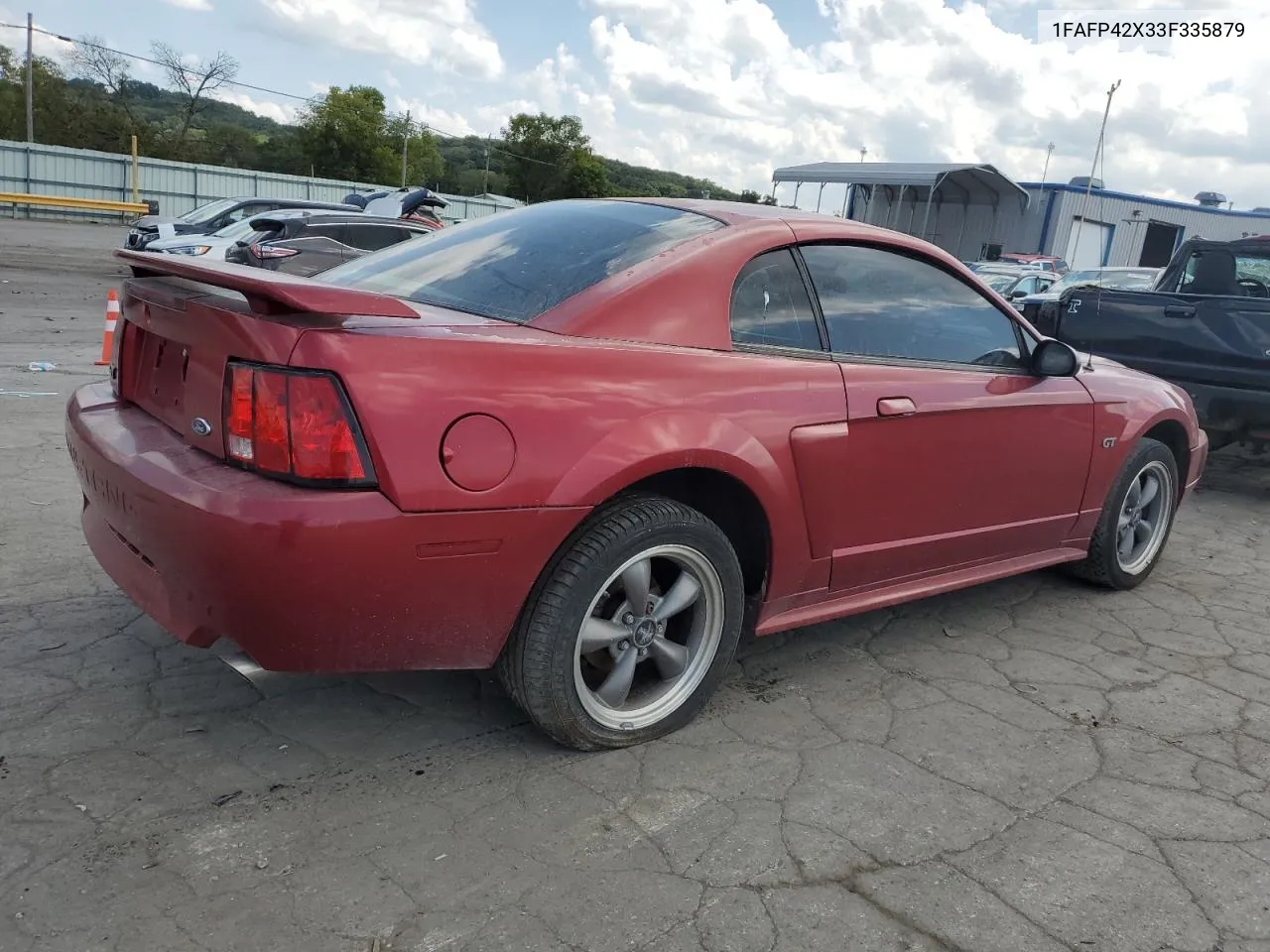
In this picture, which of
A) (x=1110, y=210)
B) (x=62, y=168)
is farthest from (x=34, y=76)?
(x=1110, y=210)

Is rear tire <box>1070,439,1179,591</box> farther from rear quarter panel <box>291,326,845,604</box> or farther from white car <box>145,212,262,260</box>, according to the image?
white car <box>145,212,262,260</box>

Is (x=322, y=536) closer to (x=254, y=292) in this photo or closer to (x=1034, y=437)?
(x=254, y=292)

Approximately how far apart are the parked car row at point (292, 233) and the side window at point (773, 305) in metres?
7.19

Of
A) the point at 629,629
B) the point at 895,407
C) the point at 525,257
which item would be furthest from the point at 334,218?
the point at 629,629

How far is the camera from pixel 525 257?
3.09m

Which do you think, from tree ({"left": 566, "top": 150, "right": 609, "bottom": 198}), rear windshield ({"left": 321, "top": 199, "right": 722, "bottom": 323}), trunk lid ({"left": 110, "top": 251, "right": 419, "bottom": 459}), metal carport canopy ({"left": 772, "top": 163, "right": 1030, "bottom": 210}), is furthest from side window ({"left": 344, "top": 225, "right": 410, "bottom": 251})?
tree ({"left": 566, "top": 150, "right": 609, "bottom": 198})

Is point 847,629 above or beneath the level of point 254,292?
beneath

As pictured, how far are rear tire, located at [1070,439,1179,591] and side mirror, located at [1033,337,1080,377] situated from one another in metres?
0.78

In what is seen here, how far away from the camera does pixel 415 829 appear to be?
7.93ft

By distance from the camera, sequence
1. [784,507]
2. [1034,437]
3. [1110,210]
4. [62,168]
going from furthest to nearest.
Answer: [1110,210] → [62,168] → [1034,437] → [784,507]

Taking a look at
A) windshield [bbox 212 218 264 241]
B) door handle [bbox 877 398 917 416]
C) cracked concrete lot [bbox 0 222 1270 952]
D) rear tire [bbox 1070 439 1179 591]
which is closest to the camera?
cracked concrete lot [bbox 0 222 1270 952]

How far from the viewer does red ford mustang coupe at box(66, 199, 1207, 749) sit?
7.47 feet

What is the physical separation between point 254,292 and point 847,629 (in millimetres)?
2563

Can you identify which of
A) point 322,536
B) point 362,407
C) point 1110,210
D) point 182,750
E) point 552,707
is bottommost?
point 182,750
